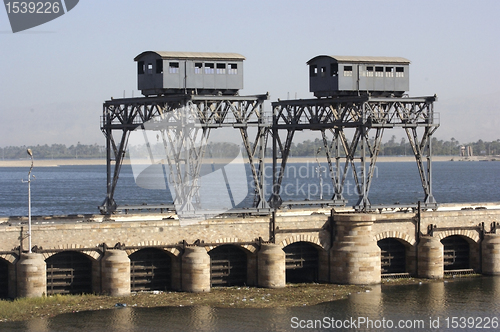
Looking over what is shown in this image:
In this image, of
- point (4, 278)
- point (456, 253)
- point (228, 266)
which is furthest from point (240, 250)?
point (456, 253)

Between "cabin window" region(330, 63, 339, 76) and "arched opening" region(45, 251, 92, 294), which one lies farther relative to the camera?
"cabin window" region(330, 63, 339, 76)

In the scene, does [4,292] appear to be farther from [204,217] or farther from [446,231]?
[446,231]

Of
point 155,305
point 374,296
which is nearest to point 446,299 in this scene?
A: point 374,296

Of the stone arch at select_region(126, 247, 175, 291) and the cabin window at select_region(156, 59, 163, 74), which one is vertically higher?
the cabin window at select_region(156, 59, 163, 74)

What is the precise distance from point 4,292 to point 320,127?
90.5 feet

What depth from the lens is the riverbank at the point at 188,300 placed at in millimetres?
52281

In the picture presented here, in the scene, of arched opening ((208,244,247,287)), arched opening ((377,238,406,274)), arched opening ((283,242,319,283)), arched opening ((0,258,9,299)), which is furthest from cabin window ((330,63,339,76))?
arched opening ((0,258,9,299))

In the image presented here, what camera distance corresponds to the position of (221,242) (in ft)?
196

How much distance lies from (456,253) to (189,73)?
80.7 ft

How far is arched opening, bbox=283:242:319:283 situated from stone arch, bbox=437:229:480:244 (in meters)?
9.89

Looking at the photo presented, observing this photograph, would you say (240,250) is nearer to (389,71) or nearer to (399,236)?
(399,236)

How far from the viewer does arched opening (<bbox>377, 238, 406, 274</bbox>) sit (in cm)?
6544

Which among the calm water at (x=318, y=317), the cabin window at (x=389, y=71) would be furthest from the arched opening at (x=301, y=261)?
the cabin window at (x=389, y=71)

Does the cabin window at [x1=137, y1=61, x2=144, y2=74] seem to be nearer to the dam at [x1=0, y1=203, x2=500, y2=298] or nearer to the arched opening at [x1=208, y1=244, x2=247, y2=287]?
the dam at [x1=0, y1=203, x2=500, y2=298]
